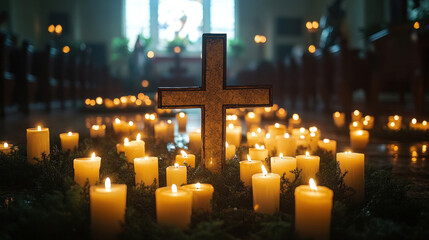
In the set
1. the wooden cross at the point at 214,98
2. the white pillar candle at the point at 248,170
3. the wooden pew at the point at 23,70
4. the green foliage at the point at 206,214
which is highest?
the wooden pew at the point at 23,70

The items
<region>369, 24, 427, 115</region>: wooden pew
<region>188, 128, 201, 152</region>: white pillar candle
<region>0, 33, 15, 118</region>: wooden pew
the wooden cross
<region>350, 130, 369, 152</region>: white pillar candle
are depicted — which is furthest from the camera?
<region>0, 33, 15, 118</region>: wooden pew

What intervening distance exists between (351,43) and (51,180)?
53.5ft

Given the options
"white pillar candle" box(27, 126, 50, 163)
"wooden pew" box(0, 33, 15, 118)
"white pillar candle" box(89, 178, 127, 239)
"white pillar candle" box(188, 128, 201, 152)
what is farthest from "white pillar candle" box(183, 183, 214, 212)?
"wooden pew" box(0, 33, 15, 118)

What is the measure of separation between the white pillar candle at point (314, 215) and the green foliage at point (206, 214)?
45 millimetres

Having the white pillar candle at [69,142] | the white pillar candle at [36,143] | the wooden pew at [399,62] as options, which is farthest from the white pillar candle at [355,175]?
the wooden pew at [399,62]

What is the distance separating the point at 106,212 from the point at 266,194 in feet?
1.82

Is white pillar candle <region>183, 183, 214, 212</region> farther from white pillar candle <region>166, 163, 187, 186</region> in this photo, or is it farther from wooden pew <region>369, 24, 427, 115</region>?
wooden pew <region>369, 24, 427, 115</region>

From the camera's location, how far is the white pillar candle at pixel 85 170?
173 cm

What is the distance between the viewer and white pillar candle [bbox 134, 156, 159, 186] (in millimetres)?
1791

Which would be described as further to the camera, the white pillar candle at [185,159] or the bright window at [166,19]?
the bright window at [166,19]

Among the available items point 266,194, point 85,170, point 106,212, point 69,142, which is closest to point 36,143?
point 69,142

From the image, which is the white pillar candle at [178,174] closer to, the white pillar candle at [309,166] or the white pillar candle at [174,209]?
the white pillar candle at [174,209]

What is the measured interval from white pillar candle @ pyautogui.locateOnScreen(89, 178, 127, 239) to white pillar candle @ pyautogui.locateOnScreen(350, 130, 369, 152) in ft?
7.03

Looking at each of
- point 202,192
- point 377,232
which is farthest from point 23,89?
point 377,232
